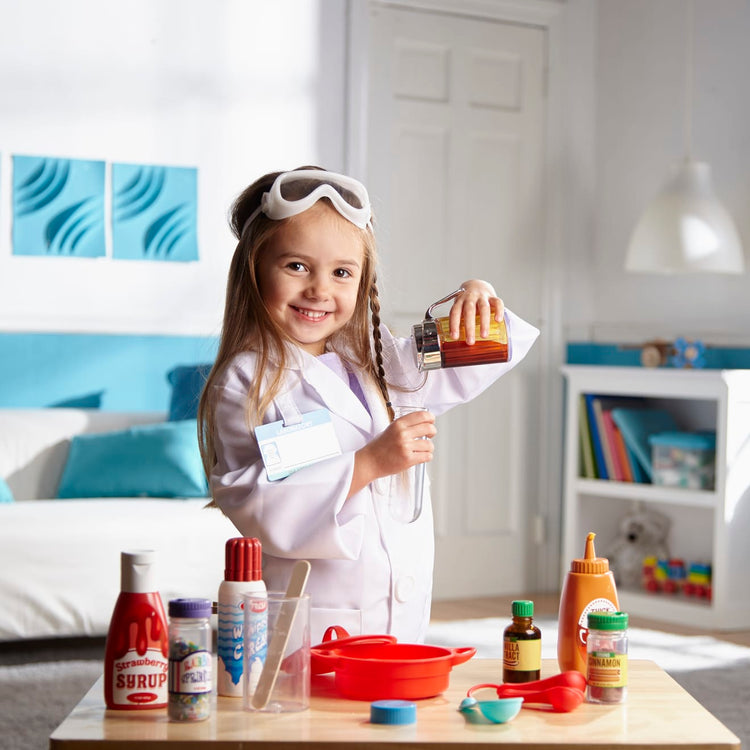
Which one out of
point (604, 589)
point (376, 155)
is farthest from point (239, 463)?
point (376, 155)

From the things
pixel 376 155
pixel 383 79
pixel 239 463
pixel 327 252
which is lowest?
pixel 239 463

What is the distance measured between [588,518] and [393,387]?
3.04m

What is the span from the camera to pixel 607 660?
1322 millimetres

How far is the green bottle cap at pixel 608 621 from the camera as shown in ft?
4.35

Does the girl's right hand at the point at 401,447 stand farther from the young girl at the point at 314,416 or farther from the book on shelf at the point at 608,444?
the book on shelf at the point at 608,444

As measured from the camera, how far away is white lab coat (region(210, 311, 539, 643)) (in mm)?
1485

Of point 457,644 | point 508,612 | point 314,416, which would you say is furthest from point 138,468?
point 314,416

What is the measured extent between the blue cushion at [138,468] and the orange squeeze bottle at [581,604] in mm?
2429

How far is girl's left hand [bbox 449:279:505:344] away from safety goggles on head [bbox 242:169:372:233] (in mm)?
192

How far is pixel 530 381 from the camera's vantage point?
191 inches

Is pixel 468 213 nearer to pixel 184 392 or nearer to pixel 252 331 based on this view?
pixel 184 392

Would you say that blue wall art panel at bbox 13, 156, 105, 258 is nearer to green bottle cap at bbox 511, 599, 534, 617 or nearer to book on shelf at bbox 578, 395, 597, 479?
book on shelf at bbox 578, 395, 597, 479

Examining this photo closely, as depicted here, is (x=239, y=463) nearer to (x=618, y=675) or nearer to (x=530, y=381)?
(x=618, y=675)

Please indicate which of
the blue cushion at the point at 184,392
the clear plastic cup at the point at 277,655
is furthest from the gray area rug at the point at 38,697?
the clear plastic cup at the point at 277,655
